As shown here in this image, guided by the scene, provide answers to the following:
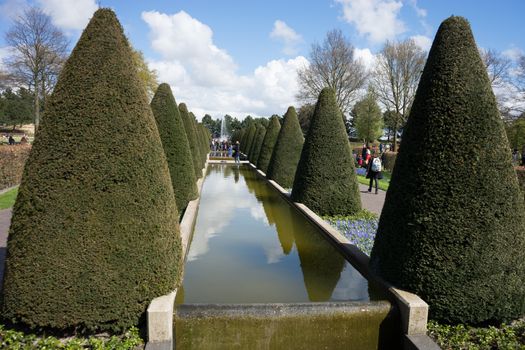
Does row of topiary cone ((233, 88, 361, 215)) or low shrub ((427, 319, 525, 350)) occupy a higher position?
row of topiary cone ((233, 88, 361, 215))

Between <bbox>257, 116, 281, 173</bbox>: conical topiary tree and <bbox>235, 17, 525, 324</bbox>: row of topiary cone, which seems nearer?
<bbox>235, 17, 525, 324</bbox>: row of topiary cone

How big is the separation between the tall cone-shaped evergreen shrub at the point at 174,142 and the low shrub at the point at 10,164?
833 centimetres

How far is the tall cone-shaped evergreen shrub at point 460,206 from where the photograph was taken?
14.2 ft

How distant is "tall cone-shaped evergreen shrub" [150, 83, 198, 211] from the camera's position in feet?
31.6

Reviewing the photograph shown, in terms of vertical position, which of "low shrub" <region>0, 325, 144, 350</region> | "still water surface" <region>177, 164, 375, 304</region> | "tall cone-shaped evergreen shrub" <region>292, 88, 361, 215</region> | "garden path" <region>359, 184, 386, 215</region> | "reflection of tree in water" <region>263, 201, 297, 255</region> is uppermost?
"tall cone-shaped evergreen shrub" <region>292, 88, 361, 215</region>

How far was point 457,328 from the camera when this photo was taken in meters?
4.29

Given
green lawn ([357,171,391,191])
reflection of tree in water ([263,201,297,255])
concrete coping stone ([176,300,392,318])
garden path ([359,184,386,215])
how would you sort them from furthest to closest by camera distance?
green lawn ([357,171,391,191]) < garden path ([359,184,386,215]) < reflection of tree in water ([263,201,297,255]) < concrete coping stone ([176,300,392,318])

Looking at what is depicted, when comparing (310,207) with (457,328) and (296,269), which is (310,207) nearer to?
(296,269)

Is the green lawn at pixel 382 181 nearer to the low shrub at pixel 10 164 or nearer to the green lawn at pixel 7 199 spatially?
the green lawn at pixel 7 199

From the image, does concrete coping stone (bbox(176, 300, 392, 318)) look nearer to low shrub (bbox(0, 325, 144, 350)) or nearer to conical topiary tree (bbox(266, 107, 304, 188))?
low shrub (bbox(0, 325, 144, 350))

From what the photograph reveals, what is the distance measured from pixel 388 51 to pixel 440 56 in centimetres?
3712

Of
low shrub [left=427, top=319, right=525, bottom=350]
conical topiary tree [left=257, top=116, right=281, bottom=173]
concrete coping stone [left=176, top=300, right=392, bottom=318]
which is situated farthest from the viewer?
conical topiary tree [left=257, top=116, right=281, bottom=173]

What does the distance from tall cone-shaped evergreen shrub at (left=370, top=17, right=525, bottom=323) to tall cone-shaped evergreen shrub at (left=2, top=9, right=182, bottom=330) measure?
9.61ft

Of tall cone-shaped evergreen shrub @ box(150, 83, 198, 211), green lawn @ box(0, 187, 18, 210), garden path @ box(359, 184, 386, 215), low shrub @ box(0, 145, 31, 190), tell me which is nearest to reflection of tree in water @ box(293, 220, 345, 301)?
tall cone-shaped evergreen shrub @ box(150, 83, 198, 211)
